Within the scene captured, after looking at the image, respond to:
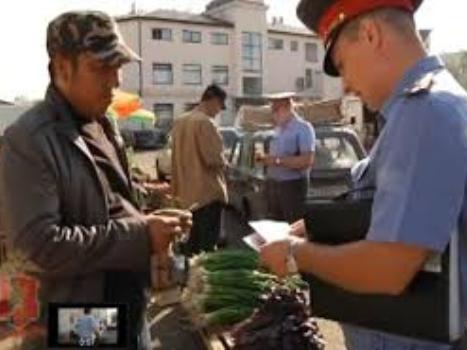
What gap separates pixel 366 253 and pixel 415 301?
0.17m

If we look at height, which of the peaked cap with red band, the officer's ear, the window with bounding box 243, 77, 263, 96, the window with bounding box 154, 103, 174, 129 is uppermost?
the window with bounding box 243, 77, 263, 96

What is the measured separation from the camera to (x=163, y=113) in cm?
6291

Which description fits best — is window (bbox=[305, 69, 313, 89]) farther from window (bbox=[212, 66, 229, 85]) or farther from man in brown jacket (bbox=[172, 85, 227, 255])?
man in brown jacket (bbox=[172, 85, 227, 255])

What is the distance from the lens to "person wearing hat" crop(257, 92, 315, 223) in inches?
328

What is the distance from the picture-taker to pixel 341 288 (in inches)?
80.0

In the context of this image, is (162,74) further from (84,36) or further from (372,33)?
(372,33)

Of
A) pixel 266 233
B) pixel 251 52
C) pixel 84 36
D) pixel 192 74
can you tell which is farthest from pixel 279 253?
pixel 251 52

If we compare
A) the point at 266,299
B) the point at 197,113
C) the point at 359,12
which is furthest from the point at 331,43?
the point at 197,113

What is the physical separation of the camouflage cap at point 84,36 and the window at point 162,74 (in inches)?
2362

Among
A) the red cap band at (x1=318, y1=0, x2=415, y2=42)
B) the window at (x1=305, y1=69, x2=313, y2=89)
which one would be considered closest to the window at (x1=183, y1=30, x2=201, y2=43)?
the window at (x1=305, y1=69, x2=313, y2=89)

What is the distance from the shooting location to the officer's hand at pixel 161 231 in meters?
2.62

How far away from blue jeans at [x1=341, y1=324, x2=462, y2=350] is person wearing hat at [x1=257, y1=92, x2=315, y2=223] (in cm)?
598

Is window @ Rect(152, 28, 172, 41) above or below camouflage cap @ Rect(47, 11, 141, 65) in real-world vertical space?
above

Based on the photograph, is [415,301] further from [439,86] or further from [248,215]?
[248,215]
